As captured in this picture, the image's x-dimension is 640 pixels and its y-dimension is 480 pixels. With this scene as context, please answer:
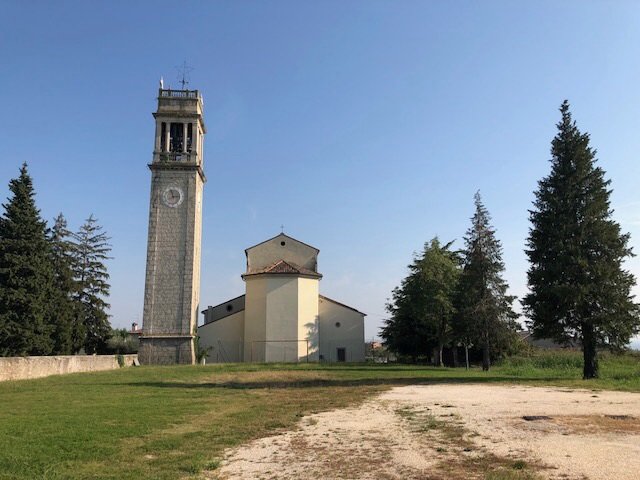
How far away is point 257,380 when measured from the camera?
26781 millimetres

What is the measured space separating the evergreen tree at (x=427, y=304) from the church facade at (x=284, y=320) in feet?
16.4

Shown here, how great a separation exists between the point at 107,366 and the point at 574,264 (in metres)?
29.9

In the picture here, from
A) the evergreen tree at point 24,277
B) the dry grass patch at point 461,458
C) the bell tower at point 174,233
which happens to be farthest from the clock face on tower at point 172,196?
the dry grass patch at point 461,458

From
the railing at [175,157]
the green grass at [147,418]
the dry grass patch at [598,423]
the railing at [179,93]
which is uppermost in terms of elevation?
the railing at [179,93]

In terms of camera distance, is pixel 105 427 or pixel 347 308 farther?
pixel 347 308

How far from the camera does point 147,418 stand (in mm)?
12812

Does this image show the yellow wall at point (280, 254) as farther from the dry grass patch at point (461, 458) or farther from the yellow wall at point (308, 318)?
the dry grass patch at point (461, 458)

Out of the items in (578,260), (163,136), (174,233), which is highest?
(163,136)

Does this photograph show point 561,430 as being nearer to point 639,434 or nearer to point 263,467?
point 639,434

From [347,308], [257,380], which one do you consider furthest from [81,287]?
[257,380]

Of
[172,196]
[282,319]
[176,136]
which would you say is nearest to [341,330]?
[282,319]

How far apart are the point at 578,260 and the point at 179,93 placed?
38.4 m

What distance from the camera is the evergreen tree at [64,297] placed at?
40.2m

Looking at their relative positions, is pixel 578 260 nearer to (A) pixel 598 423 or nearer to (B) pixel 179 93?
(A) pixel 598 423
